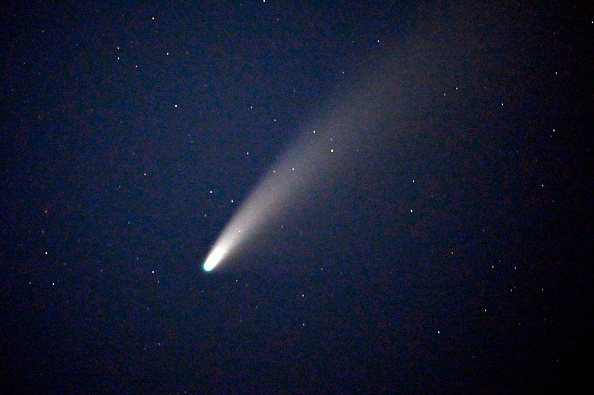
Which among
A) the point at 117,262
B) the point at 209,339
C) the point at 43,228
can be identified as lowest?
the point at 209,339

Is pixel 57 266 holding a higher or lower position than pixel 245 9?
lower

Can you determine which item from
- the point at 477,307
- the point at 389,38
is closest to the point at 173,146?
the point at 389,38

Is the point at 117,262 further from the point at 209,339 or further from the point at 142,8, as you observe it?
the point at 142,8

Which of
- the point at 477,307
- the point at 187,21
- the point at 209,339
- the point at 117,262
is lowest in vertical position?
the point at 477,307

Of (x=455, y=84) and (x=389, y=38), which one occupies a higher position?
(x=389, y=38)

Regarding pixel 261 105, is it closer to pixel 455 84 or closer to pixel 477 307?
pixel 455 84

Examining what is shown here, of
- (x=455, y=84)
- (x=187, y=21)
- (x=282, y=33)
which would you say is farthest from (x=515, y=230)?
(x=187, y=21)

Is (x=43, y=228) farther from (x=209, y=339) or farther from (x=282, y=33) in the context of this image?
(x=282, y=33)
